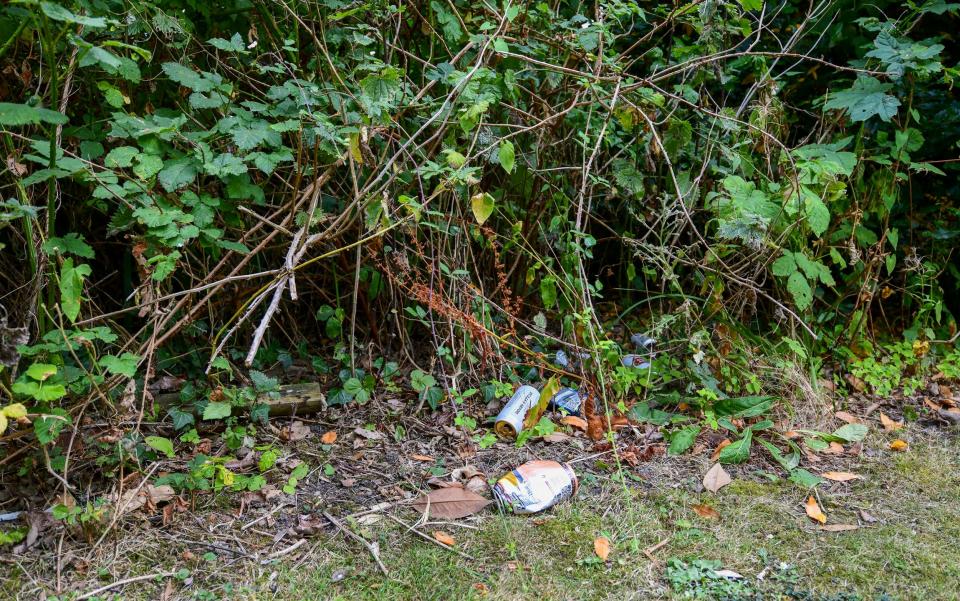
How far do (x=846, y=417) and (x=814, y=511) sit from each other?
0.88m

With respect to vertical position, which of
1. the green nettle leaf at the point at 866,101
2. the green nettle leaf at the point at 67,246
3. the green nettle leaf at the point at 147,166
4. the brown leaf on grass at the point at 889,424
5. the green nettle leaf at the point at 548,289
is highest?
the green nettle leaf at the point at 147,166

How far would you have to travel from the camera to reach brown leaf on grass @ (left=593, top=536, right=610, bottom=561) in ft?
7.50

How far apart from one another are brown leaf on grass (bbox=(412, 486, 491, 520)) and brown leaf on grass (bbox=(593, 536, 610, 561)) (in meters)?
0.39

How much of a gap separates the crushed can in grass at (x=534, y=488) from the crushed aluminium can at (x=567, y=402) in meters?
0.58

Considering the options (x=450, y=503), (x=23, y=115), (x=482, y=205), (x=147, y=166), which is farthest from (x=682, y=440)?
(x=23, y=115)

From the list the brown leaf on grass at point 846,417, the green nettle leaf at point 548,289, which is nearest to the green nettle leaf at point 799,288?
the brown leaf on grass at point 846,417

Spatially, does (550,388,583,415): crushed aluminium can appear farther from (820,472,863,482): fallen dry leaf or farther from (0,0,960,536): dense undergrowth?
(820,472,863,482): fallen dry leaf

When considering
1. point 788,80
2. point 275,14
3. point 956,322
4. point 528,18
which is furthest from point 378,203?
point 956,322

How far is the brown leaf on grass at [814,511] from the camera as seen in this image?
2.52m

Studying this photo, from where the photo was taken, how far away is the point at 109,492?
7.86 feet

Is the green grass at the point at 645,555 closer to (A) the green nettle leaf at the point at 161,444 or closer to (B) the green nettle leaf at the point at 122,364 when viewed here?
(A) the green nettle leaf at the point at 161,444

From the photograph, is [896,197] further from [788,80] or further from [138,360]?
[138,360]

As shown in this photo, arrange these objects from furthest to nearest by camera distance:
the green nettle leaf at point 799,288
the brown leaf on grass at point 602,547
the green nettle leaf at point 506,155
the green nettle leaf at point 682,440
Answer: the green nettle leaf at point 799,288 < the green nettle leaf at point 682,440 < the green nettle leaf at point 506,155 < the brown leaf on grass at point 602,547

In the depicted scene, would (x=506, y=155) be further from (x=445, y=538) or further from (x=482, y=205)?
(x=445, y=538)
